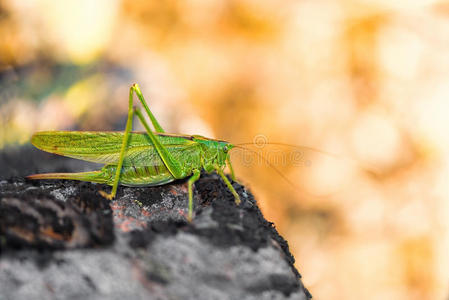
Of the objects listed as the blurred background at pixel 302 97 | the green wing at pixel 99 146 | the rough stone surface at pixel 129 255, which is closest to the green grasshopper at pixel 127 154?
the green wing at pixel 99 146

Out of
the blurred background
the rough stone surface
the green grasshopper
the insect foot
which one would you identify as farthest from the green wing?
the blurred background

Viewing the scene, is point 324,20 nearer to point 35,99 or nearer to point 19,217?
point 35,99

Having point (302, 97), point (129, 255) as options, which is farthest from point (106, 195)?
point (302, 97)

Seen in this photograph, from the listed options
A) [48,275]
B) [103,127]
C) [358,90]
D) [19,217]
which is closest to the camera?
[48,275]

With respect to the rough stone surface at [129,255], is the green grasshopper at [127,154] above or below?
above

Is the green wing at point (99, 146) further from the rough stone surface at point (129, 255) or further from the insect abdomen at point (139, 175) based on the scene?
the rough stone surface at point (129, 255)

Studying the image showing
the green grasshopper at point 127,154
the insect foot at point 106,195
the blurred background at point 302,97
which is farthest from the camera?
the blurred background at point 302,97

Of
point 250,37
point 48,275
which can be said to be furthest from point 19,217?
point 250,37
